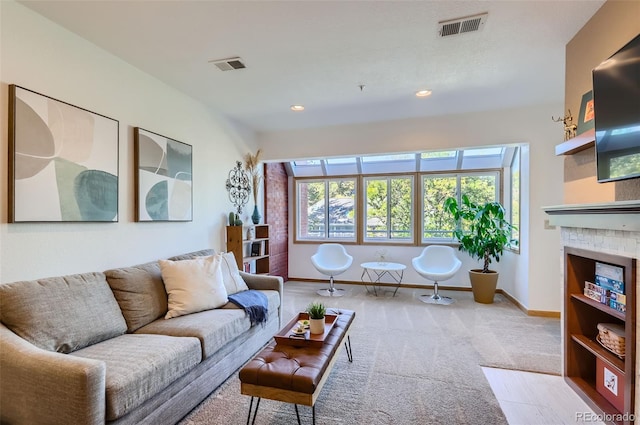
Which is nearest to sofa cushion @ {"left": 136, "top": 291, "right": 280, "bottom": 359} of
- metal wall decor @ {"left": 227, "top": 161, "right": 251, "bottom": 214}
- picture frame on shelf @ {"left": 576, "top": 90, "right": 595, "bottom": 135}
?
metal wall decor @ {"left": 227, "top": 161, "right": 251, "bottom": 214}

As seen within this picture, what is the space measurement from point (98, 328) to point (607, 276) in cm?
340

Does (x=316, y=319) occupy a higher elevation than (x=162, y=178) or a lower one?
lower

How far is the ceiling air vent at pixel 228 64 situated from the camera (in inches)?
106

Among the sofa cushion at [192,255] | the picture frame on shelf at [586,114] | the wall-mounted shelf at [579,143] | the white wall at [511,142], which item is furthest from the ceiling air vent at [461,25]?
the sofa cushion at [192,255]

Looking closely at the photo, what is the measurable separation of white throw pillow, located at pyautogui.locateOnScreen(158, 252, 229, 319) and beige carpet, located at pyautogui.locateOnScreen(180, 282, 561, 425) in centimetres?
64

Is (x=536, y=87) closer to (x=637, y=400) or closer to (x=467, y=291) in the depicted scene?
(x=637, y=400)

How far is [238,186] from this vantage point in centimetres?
448

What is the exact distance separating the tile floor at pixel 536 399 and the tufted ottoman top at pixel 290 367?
A: 1.25m

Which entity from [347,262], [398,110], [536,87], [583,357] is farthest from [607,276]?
[347,262]

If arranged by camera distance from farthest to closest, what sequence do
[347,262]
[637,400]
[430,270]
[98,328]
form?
[347,262] → [430,270] → [98,328] → [637,400]

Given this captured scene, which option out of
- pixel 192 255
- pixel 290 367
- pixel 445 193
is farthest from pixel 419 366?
pixel 445 193

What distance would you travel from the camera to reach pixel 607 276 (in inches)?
81.1

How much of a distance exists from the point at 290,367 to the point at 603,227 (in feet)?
6.65

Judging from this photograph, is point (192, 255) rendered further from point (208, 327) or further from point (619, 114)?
point (619, 114)
